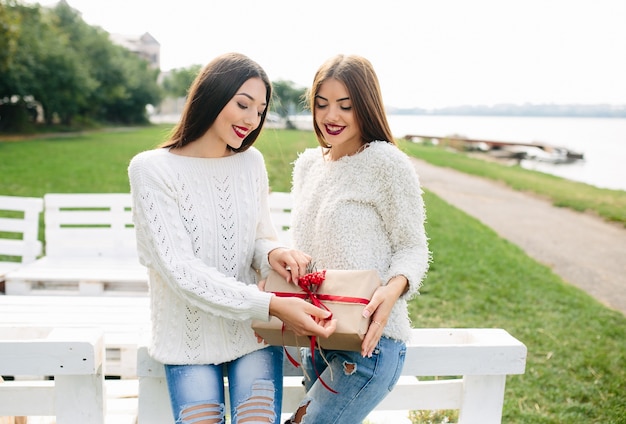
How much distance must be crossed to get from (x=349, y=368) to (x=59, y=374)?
2.93ft

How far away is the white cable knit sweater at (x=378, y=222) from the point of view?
6.55ft

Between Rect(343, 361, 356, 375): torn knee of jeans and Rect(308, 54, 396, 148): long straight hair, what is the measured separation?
0.85m

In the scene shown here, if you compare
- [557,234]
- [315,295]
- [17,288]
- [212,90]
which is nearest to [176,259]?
[315,295]

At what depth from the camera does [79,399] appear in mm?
1700

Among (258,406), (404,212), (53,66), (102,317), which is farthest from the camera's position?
(53,66)

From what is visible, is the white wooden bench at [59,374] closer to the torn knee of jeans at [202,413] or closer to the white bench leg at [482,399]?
the torn knee of jeans at [202,413]

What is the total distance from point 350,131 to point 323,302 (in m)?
0.72

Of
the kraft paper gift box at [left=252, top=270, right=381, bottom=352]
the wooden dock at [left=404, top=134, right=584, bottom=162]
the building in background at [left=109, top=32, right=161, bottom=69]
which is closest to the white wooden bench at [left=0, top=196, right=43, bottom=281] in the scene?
the kraft paper gift box at [left=252, top=270, right=381, bottom=352]

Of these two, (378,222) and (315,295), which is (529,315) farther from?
(315,295)

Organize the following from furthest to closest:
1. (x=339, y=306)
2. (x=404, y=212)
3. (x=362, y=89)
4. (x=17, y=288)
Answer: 1. (x=17, y=288)
2. (x=362, y=89)
3. (x=404, y=212)
4. (x=339, y=306)

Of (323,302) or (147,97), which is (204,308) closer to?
(323,302)

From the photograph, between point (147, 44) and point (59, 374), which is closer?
point (59, 374)

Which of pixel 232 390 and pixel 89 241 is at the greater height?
pixel 232 390

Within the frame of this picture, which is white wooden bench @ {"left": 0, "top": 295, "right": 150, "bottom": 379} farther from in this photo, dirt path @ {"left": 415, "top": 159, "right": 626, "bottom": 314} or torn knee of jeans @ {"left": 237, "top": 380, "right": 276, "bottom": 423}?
dirt path @ {"left": 415, "top": 159, "right": 626, "bottom": 314}
